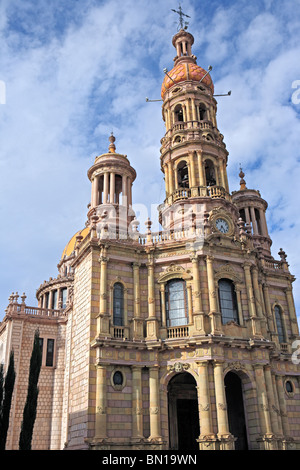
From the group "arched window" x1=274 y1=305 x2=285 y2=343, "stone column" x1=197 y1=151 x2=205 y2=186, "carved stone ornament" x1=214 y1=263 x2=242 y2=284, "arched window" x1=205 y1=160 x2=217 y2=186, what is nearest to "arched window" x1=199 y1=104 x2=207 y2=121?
"arched window" x1=205 y1=160 x2=217 y2=186

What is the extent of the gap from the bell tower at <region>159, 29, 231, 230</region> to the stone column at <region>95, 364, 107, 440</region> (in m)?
13.5

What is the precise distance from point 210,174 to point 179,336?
1632 cm

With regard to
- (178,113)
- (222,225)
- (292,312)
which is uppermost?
(178,113)

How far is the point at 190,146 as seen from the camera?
1489 inches

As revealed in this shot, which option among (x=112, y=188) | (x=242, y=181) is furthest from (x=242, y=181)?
(x=112, y=188)

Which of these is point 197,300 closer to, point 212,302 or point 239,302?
point 212,302

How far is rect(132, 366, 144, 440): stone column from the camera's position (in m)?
25.5

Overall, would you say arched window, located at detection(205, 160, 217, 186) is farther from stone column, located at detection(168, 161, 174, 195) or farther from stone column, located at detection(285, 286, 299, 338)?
stone column, located at detection(285, 286, 299, 338)

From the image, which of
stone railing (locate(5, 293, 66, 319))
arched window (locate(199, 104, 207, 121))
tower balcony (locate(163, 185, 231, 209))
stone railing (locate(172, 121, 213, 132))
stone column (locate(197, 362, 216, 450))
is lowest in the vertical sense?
stone column (locate(197, 362, 216, 450))

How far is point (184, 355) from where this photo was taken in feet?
89.6

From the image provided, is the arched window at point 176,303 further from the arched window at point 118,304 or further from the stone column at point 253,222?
the stone column at point 253,222

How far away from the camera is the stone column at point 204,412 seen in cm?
2480

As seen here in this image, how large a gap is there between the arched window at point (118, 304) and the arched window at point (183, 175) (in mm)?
12865

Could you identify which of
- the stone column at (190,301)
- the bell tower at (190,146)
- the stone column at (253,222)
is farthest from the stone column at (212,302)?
the stone column at (253,222)
